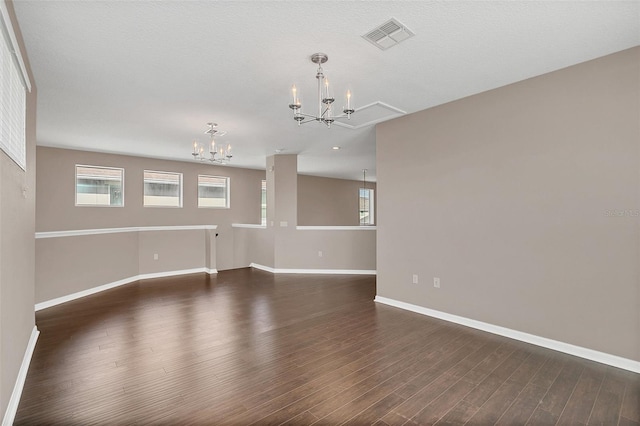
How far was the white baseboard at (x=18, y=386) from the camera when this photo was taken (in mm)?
1857

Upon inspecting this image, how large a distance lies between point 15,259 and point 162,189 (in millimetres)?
5735

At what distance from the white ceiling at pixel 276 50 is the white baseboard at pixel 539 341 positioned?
258 cm

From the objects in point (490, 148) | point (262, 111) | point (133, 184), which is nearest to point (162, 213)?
point (133, 184)

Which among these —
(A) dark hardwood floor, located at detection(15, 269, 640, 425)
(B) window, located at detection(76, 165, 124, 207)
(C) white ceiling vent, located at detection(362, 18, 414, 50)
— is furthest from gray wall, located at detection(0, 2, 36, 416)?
(B) window, located at detection(76, 165, 124, 207)

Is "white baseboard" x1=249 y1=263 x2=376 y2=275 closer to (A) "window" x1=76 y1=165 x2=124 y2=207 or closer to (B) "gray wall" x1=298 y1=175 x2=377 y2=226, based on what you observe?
(B) "gray wall" x1=298 y1=175 x2=377 y2=226

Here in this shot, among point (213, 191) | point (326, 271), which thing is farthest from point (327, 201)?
point (326, 271)

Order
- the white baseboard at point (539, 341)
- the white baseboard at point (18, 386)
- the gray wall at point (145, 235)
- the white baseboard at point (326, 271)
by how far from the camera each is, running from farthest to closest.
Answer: the white baseboard at point (326, 271) → the gray wall at point (145, 235) → the white baseboard at point (539, 341) → the white baseboard at point (18, 386)

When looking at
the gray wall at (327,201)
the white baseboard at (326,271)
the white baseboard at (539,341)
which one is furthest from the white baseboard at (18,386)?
the gray wall at (327,201)

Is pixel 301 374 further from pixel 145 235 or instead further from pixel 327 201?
pixel 327 201

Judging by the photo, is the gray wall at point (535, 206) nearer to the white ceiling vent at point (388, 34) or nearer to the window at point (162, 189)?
the white ceiling vent at point (388, 34)

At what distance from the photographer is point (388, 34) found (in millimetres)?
2295

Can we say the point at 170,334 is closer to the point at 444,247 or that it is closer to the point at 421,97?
the point at 444,247

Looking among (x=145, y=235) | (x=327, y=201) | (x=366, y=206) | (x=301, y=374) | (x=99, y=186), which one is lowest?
(x=301, y=374)

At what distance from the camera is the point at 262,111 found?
4039mm
